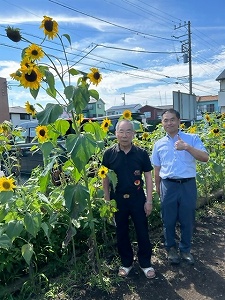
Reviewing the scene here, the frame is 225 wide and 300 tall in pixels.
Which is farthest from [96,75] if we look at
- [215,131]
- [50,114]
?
[215,131]

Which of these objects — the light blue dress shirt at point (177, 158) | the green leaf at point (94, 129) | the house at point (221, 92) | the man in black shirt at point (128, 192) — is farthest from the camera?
the house at point (221, 92)

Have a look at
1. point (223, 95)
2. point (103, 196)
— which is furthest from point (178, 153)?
point (223, 95)

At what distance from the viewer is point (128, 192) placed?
8.89 ft

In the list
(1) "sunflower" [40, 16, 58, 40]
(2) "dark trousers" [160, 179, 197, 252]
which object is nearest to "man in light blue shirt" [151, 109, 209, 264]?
(2) "dark trousers" [160, 179, 197, 252]

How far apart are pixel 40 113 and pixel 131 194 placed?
1152 mm

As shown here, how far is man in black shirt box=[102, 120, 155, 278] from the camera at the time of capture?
2.70 m

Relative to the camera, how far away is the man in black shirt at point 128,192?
270 cm

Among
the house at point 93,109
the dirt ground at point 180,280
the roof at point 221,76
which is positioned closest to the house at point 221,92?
the roof at point 221,76

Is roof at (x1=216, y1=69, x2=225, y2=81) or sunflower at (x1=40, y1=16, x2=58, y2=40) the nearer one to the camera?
sunflower at (x1=40, y1=16, x2=58, y2=40)

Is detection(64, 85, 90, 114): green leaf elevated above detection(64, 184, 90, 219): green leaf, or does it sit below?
above

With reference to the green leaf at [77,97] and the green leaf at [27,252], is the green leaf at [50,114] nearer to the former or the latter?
the green leaf at [77,97]

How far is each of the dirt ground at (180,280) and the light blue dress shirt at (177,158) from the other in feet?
2.89

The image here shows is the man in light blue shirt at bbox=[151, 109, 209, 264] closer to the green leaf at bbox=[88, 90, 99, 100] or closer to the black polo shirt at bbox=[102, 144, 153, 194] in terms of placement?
the black polo shirt at bbox=[102, 144, 153, 194]

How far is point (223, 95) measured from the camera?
3192 centimetres
